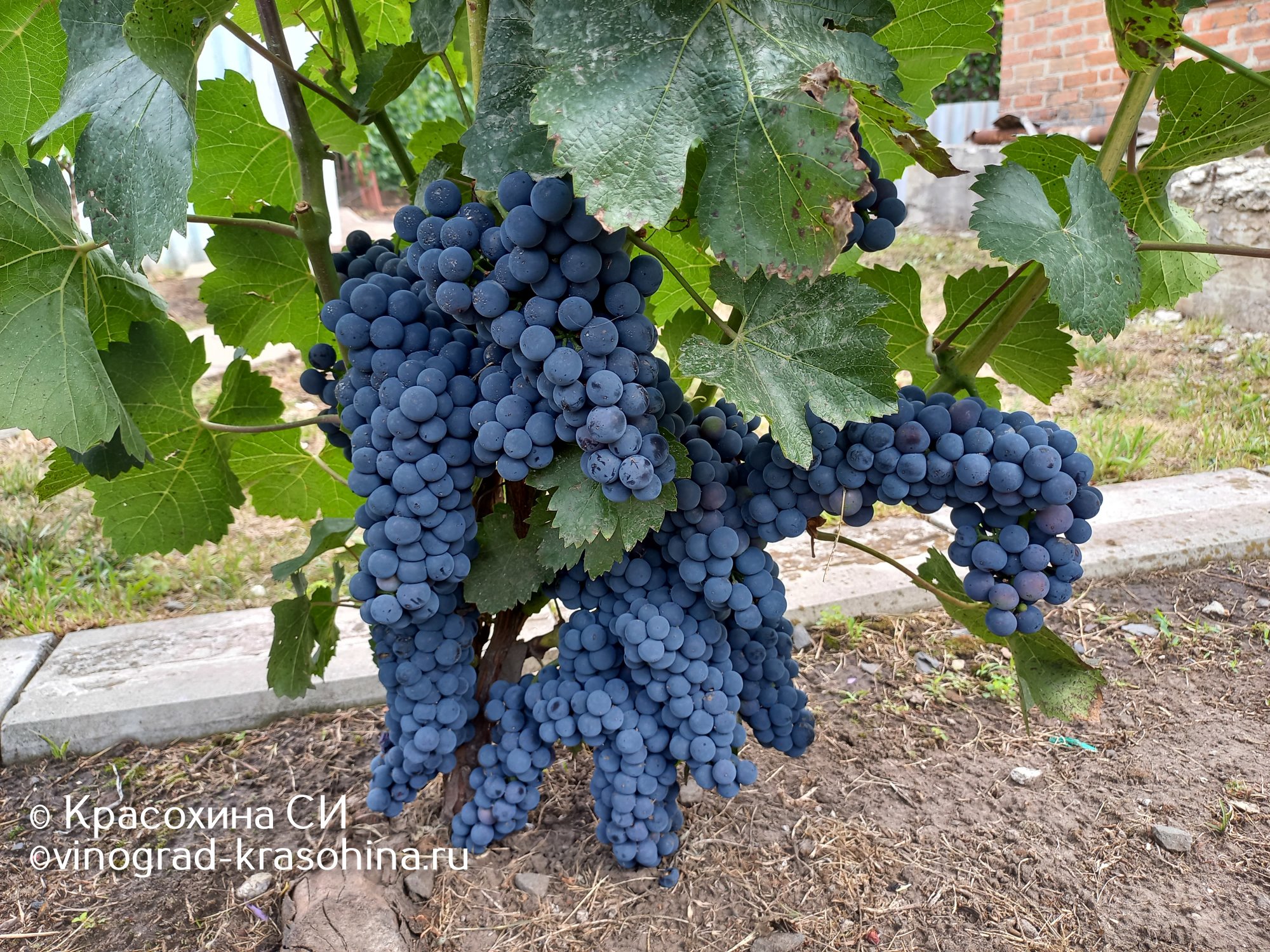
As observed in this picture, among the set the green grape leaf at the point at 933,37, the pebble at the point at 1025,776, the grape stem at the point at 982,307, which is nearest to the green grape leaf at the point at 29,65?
the green grape leaf at the point at 933,37

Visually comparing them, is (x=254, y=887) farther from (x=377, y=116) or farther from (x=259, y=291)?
(x=377, y=116)

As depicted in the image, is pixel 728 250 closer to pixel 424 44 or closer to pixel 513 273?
pixel 513 273

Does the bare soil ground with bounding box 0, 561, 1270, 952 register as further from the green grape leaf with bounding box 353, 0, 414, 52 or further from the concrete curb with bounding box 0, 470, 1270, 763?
the green grape leaf with bounding box 353, 0, 414, 52

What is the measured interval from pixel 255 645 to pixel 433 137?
1.37 metres

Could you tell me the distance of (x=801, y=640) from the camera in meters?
2.05

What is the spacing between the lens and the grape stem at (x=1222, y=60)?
0.89m

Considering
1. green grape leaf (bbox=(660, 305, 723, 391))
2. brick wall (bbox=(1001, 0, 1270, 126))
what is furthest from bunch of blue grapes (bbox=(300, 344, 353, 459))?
brick wall (bbox=(1001, 0, 1270, 126))

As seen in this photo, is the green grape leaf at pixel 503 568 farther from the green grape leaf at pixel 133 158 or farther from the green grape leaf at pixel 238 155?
the green grape leaf at pixel 238 155

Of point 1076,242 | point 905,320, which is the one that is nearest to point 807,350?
point 1076,242

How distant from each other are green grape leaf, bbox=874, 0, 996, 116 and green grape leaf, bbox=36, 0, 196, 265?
0.79 m

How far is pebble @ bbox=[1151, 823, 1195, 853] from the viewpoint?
1410mm

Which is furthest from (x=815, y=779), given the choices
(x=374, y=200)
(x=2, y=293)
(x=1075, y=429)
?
(x=374, y=200)

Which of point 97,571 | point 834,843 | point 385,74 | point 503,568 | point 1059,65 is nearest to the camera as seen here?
point 385,74

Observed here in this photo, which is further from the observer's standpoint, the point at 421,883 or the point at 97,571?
the point at 97,571
